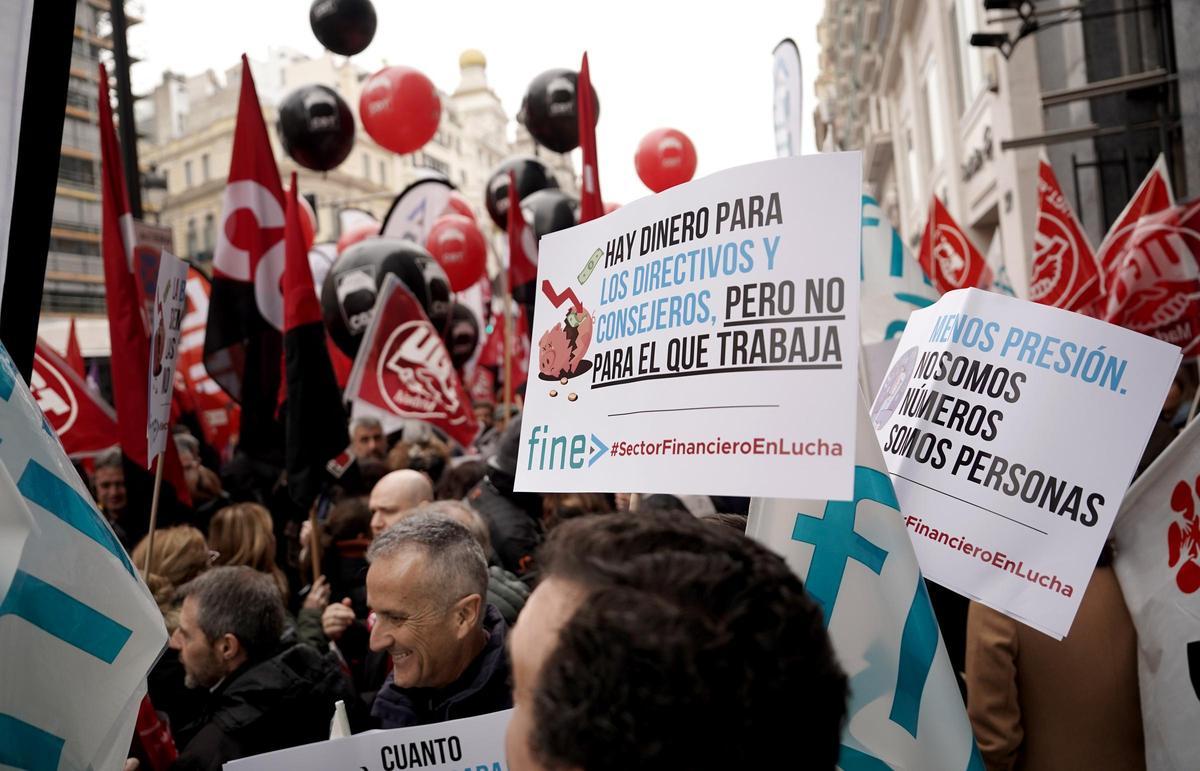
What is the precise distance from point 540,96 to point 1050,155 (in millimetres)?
6726

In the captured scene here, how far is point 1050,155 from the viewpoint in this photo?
1314cm

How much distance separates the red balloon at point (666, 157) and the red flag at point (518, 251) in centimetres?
369

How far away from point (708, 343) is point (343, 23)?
9361 millimetres

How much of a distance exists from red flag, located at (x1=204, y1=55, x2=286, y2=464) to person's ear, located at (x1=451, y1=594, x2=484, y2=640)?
3031mm

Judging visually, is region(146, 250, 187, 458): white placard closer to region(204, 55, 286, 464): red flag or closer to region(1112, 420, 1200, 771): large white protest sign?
region(204, 55, 286, 464): red flag

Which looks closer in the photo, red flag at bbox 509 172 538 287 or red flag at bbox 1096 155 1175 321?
red flag at bbox 1096 155 1175 321

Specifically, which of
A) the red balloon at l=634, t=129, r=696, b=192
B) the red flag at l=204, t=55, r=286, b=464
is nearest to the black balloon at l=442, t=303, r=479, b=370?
the red balloon at l=634, t=129, r=696, b=192

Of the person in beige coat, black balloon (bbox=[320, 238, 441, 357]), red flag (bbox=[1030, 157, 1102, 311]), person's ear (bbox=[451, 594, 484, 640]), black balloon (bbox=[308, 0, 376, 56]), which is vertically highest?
black balloon (bbox=[308, 0, 376, 56])

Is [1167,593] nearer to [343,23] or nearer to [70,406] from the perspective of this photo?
[70,406]

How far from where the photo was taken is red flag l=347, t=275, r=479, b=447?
650 cm

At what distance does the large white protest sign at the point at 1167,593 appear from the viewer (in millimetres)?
2320

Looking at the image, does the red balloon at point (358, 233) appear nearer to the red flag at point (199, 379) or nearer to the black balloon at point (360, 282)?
the red flag at point (199, 379)

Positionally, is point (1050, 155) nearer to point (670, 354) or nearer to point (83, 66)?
point (670, 354)

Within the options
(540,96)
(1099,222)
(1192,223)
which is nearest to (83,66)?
(540,96)
